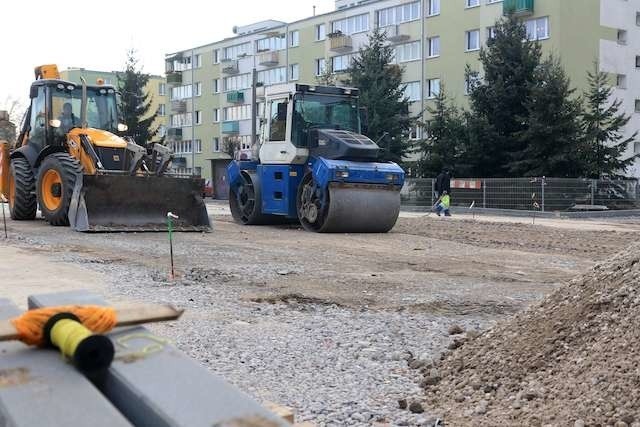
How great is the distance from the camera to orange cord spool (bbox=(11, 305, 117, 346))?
2359mm

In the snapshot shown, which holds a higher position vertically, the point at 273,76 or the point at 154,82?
the point at 154,82

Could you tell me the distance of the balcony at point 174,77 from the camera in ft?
252

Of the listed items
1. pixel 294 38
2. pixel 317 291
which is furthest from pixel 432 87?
pixel 317 291

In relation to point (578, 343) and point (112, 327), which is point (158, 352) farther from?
point (578, 343)

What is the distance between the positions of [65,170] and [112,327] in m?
13.4

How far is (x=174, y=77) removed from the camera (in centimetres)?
7681

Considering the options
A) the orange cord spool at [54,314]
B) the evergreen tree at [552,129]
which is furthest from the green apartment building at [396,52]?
the orange cord spool at [54,314]

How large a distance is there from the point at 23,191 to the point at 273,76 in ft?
166

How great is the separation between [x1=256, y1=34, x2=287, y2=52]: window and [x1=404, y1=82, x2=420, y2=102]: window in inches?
649

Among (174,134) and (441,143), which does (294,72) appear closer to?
(174,134)

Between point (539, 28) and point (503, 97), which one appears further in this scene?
point (539, 28)

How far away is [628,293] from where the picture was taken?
471 centimetres

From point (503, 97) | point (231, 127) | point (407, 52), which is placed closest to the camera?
point (503, 97)

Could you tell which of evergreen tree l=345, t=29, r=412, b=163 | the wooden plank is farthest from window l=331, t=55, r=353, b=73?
the wooden plank
